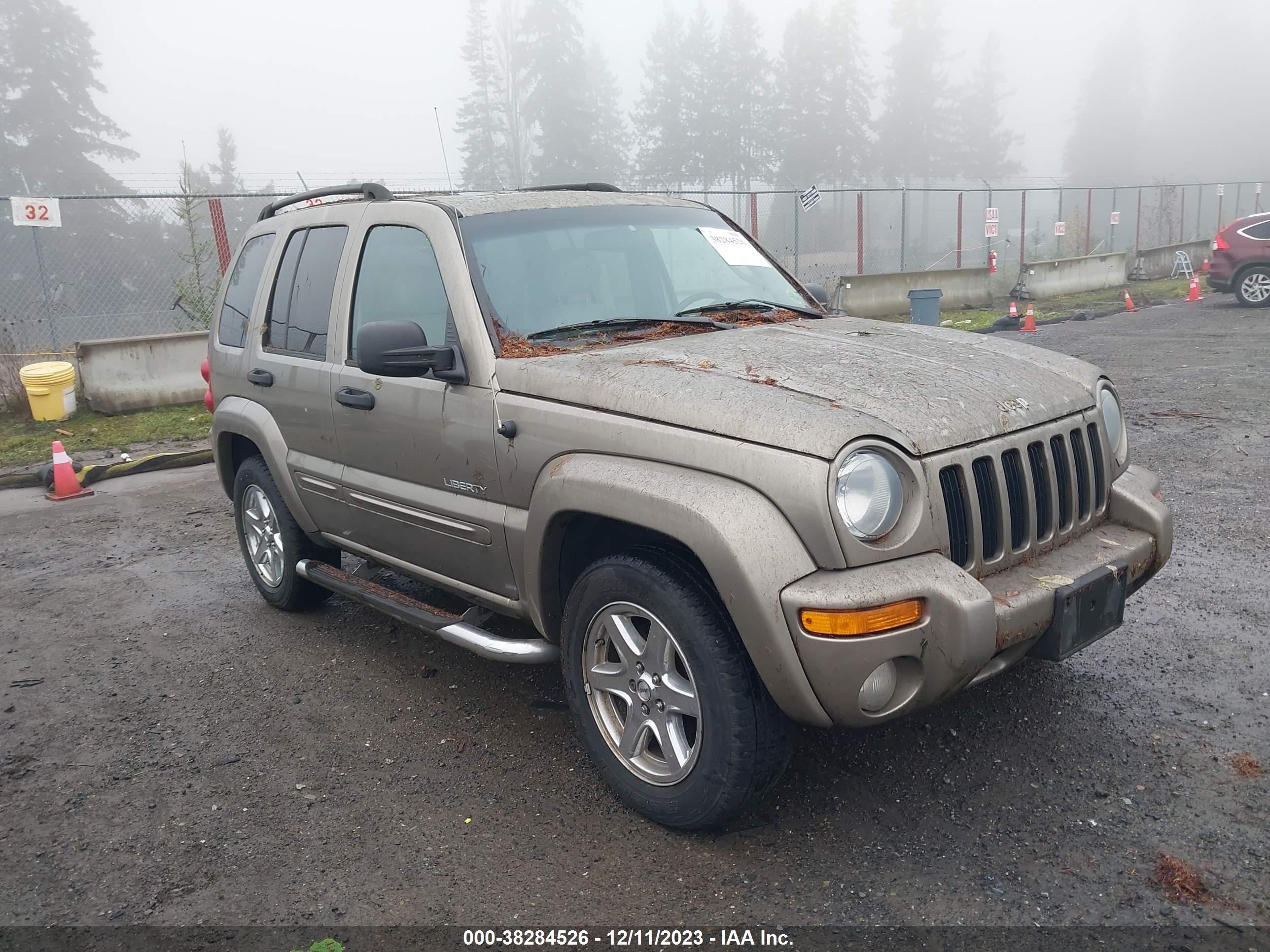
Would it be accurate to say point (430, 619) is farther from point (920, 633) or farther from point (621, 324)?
point (920, 633)

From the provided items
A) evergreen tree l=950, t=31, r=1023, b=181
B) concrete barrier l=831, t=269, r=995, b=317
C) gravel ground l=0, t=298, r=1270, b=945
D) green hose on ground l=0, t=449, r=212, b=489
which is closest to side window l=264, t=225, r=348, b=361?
gravel ground l=0, t=298, r=1270, b=945

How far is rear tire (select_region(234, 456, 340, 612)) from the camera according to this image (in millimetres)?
5074

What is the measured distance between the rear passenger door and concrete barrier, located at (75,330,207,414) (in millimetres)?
6931

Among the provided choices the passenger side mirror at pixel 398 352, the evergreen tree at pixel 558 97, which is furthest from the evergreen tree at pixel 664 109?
the passenger side mirror at pixel 398 352

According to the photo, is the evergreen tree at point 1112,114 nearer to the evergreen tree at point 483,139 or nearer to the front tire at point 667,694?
the evergreen tree at point 483,139

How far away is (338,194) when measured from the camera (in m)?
4.93

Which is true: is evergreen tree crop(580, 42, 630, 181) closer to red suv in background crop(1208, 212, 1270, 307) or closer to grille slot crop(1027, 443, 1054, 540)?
red suv in background crop(1208, 212, 1270, 307)

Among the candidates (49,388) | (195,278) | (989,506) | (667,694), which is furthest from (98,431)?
(989,506)

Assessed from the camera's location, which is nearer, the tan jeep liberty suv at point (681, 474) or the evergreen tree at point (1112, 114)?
the tan jeep liberty suv at point (681, 474)

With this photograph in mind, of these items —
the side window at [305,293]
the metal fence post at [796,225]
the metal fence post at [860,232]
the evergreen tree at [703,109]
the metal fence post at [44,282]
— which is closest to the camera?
the side window at [305,293]

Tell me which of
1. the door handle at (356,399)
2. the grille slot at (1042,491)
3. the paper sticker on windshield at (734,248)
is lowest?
the grille slot at (1042,491)

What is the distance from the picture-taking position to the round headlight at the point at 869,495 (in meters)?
2.73

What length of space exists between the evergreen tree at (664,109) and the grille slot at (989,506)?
60947mm

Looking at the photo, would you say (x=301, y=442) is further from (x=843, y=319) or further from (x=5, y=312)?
(x=5, y=312)
